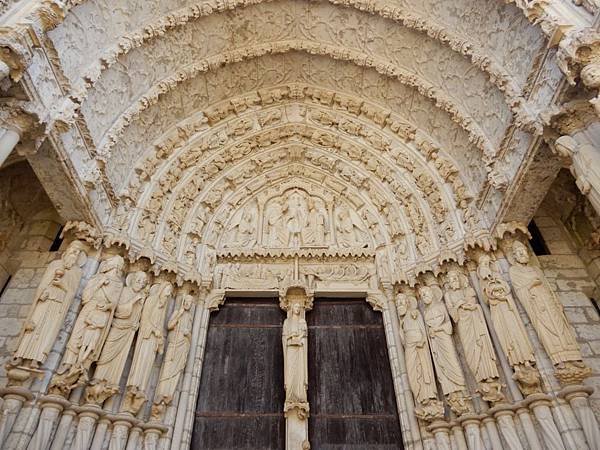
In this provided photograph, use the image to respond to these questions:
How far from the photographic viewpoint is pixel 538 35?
4574 millimetres

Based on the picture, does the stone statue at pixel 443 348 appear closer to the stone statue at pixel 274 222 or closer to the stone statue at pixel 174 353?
the stone statue at pixel 274 222

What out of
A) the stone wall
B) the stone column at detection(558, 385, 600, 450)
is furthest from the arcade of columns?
the stone wall

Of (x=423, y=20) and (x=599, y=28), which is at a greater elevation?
(x=423, y=20)

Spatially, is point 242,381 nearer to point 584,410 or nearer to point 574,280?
point 584,410

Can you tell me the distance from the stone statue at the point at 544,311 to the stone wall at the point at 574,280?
564mm

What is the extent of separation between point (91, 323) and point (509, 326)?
4.82 meters

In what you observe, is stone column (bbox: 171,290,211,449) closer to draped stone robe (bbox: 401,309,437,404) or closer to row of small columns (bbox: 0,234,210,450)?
row of small columns (bbox: 0,234,210,450)

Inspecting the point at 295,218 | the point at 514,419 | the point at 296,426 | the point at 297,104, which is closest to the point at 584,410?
the point at 514,419

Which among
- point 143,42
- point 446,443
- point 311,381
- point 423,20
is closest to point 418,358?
point 446,443

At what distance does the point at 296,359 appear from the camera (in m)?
5.47

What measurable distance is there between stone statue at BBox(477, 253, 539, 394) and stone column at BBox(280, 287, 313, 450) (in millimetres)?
2450

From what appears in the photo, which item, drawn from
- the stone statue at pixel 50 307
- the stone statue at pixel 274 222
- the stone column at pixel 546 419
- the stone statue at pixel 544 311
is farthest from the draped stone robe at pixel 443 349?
the stone statue at pixel 50 307

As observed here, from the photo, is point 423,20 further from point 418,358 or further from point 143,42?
point 418,358

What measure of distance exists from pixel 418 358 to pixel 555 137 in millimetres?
3017
